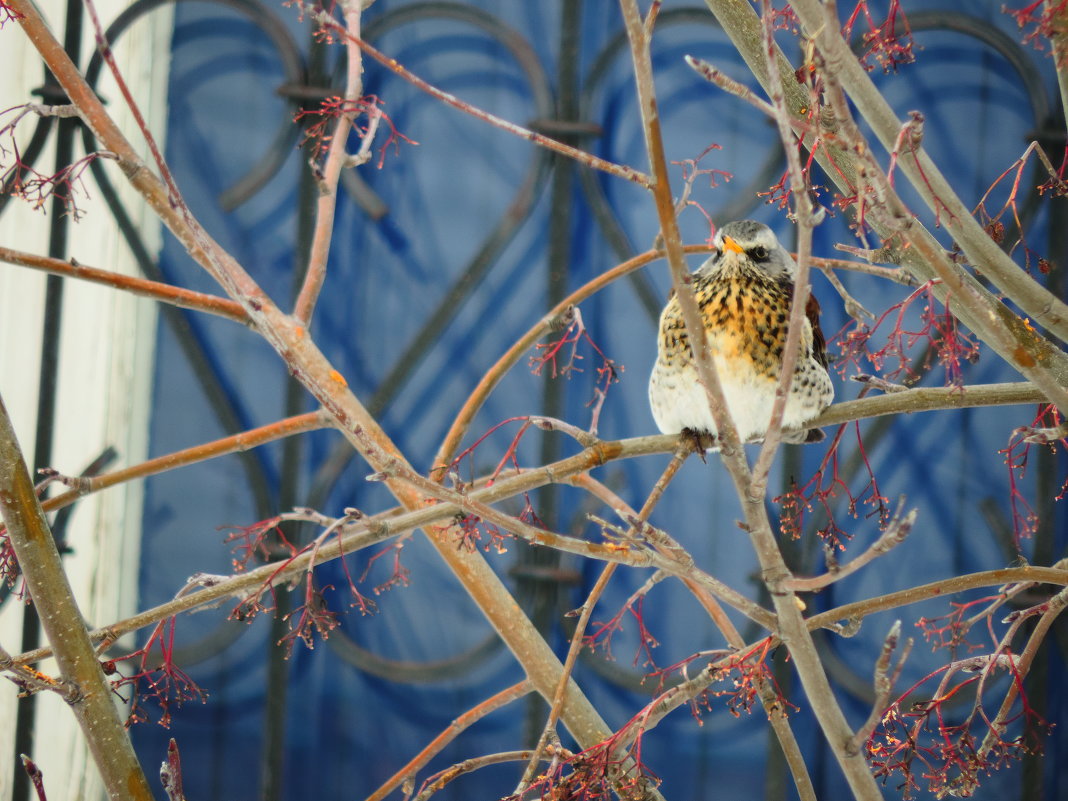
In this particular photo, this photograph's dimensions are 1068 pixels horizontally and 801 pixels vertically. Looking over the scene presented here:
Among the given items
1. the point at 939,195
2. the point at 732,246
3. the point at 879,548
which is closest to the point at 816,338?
the point at 732,246

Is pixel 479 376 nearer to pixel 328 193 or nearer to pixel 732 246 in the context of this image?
pixel 732 246

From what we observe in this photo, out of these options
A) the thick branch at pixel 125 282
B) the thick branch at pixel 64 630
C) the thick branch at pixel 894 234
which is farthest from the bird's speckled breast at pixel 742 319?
the thick branch at pixel 64 630

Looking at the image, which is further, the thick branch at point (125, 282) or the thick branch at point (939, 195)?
the thick branch at point (125, 282)

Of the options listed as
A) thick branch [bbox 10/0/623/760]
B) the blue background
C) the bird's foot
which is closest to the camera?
thick branch [bbox 10/0/623/760]

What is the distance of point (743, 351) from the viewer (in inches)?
38.2

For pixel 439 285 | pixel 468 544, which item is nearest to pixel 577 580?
pixel 439 285

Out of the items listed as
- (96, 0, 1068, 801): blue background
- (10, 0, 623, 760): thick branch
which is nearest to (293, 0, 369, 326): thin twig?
(10, 0, 623, 760): thick branch

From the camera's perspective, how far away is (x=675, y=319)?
0.99m

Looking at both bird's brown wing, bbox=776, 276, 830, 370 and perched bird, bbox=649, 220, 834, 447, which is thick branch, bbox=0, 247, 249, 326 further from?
bird's brown wing, bbox=776, 276, 830, 370

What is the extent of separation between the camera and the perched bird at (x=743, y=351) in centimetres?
92

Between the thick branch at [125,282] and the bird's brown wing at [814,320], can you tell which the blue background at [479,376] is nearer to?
the bird's brown wing at [814,320]

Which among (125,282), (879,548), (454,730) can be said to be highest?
(125,282)

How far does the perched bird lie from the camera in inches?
36.3

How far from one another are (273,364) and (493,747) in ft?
2.49
